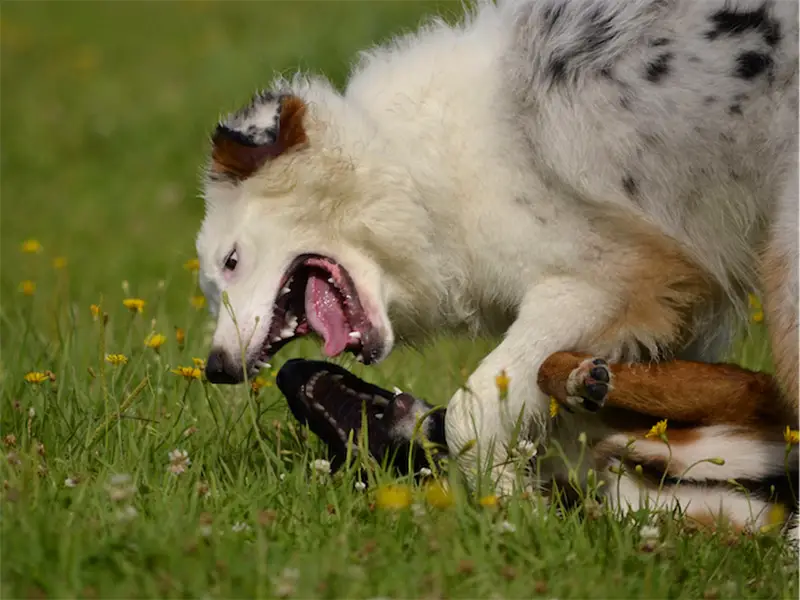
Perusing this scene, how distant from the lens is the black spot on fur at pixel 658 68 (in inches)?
161

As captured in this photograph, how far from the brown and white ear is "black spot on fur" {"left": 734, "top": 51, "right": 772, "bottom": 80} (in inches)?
57.3

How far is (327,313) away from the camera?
14.8 ft

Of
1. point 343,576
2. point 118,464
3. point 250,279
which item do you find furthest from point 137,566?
point 250,279

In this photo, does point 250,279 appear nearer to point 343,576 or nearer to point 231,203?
point 231,203

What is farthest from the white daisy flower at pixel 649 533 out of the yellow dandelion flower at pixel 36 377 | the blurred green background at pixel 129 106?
the blurred green background at pixel 129 106

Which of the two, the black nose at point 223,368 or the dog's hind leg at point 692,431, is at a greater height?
the black nose at point 223,368

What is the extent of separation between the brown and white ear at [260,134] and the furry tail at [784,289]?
159 centimetres

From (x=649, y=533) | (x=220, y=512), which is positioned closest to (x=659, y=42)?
(x=649, y=533)

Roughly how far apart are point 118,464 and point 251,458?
46 cm

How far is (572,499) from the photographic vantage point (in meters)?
4.14

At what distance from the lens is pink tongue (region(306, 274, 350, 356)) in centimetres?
447

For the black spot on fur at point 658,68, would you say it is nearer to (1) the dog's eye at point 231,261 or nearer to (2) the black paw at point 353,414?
(2) the black paw at point 353,414

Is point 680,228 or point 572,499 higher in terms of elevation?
point 680,228

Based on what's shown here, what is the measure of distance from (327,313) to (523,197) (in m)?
0.81
